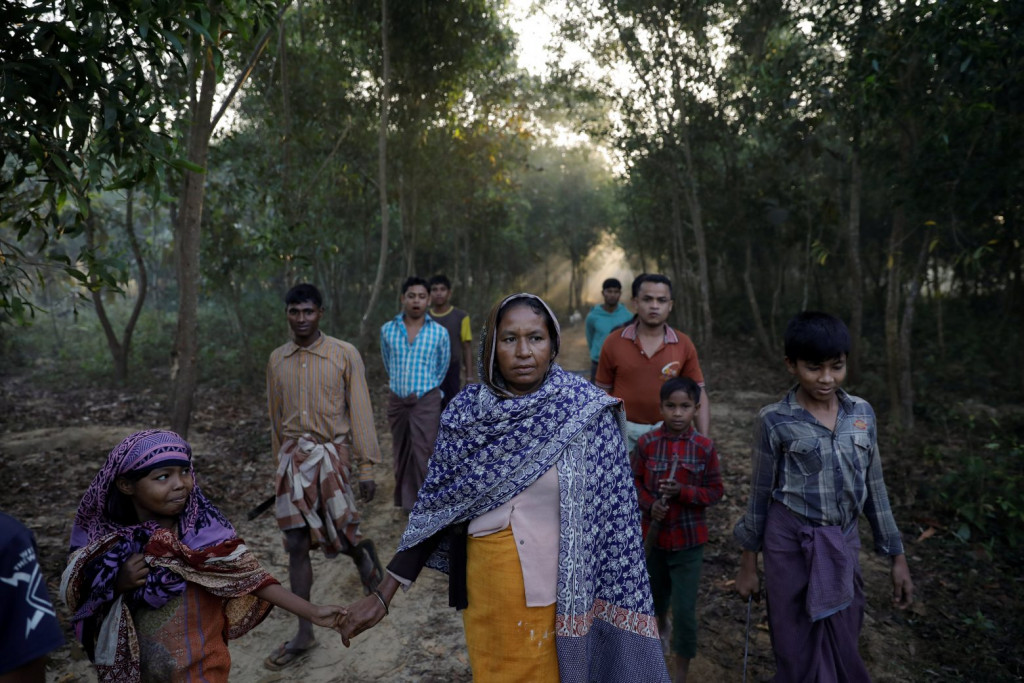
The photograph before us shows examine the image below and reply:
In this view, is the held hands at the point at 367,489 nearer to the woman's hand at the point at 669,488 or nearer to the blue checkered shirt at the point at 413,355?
the blue checkered shirt at the point at 413,355

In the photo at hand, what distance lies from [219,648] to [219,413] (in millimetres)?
9770

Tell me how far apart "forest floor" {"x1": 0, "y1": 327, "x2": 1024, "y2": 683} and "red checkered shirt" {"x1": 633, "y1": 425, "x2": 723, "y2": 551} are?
0.96 metres

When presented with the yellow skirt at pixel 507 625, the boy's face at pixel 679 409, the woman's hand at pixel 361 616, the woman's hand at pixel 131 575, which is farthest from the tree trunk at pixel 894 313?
the woman's hand at pixel 131 575

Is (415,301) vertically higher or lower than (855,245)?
lower

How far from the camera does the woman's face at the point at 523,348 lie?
7.61ft

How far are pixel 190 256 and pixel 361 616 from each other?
5.11 metres

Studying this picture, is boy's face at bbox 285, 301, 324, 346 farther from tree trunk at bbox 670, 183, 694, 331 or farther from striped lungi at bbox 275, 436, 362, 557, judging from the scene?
tree trunk at bbox 670, 183, 694, 331

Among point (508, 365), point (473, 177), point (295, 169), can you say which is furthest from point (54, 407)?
point (508, 365)

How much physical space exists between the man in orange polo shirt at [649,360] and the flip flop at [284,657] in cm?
247

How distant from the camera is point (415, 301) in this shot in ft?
19.4

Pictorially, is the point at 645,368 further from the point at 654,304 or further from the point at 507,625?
the point at 507,625

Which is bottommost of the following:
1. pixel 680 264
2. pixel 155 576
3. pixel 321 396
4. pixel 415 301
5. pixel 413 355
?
pixel 155 576

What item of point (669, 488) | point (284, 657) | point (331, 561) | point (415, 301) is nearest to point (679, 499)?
point (669, 488)

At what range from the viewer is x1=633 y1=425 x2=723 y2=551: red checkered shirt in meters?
3.49
